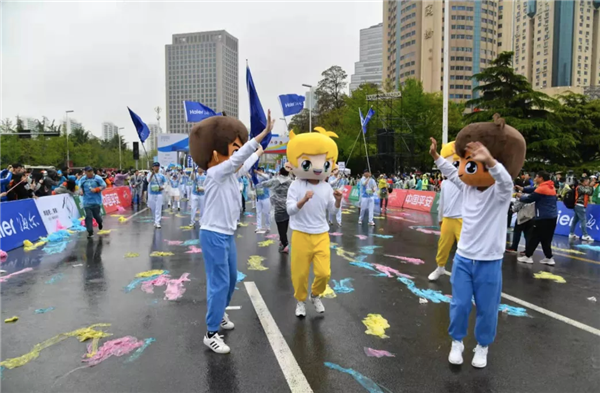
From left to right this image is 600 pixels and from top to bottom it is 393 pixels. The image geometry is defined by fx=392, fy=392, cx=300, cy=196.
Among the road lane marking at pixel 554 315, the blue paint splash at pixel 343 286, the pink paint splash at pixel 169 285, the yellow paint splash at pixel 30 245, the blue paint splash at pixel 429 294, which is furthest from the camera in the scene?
the yellow paint splash at pixel 30 245

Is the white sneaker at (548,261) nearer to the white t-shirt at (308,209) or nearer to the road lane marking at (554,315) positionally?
the road lane marking at (554,315)

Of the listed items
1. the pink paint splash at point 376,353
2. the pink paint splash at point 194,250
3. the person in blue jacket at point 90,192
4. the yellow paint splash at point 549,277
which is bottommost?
the yellow paint splash at point 549,277

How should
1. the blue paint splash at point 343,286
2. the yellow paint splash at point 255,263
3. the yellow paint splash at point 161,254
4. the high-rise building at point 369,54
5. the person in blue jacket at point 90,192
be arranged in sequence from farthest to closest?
the high-rise building at point 369,54, the person in blue jacket at point 90,192, the yellow paint splash at point 161,254, the yellow paint splash at point 255,263, the blue paint splash at point 343,286

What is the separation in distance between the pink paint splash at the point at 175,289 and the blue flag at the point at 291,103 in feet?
39.1

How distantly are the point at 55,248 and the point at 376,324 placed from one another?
784 cm

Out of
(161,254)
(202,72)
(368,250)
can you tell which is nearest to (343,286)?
(368,250)

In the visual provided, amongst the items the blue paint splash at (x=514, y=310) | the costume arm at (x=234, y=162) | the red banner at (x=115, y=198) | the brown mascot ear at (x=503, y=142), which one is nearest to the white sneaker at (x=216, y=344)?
the costume arm at (x=234, y=162)

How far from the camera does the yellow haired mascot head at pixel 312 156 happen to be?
181 inches

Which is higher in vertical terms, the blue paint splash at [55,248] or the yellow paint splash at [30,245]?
the yellow paint splash at [30,245]

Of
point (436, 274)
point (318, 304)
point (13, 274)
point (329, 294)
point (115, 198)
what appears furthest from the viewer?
point (115, 198)

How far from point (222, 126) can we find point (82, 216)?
35.8 feet

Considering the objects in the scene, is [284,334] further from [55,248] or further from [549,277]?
[55,248]

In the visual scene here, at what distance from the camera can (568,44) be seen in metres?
119

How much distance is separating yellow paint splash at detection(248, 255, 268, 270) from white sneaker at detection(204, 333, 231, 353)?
3.21m
